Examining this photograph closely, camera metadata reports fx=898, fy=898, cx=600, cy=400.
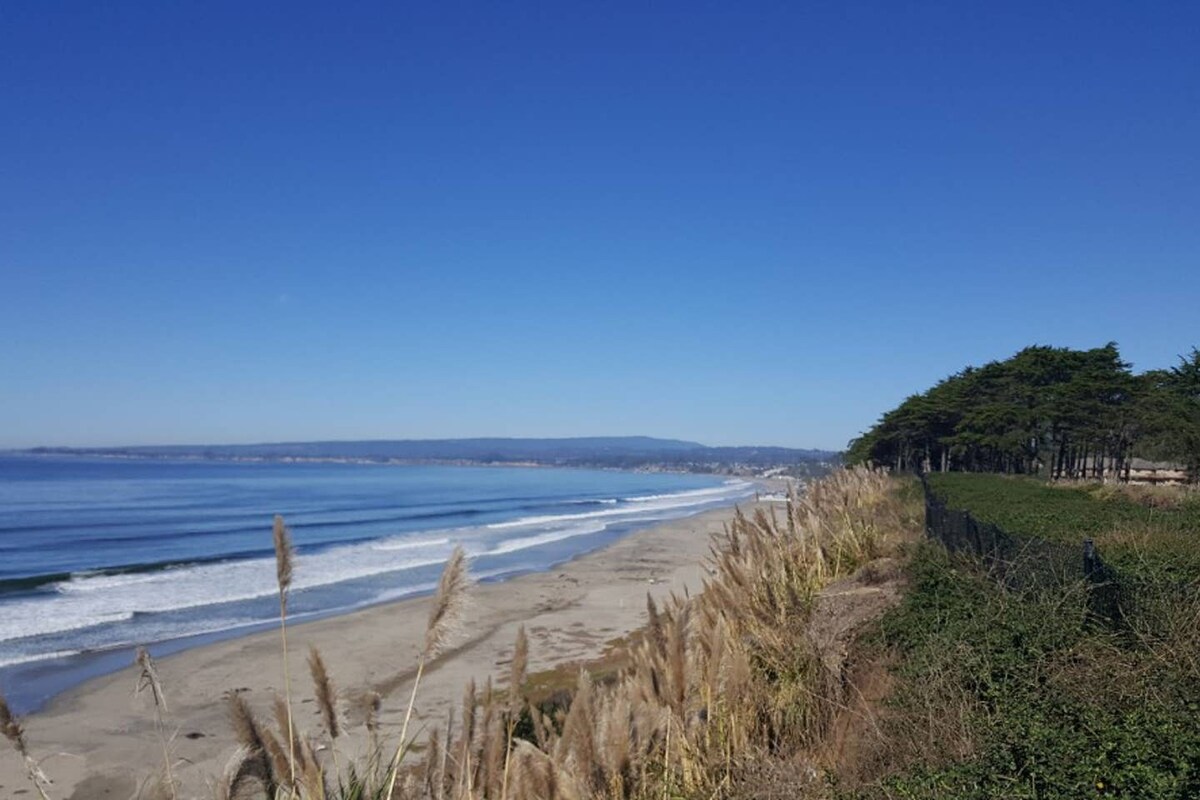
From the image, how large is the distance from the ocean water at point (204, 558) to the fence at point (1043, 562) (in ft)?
12.3

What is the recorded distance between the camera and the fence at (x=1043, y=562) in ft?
17.1

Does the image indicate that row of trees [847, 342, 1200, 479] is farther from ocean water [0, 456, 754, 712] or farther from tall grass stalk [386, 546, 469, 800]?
tall grass stalk [386, 546, 469, 800]

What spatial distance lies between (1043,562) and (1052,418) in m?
32.0

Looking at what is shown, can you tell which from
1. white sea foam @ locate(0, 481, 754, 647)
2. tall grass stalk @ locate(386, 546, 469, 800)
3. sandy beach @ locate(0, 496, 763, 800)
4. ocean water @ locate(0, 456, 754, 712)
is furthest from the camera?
white sea foam @ locate(0, 481, 754, 647)

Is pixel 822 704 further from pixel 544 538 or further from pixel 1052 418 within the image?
pixel 1052 418

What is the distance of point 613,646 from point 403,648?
332 cm

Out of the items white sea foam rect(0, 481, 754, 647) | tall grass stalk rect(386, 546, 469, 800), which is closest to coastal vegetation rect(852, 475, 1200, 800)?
tall grass stalk rect(386, 546, 469, 800)

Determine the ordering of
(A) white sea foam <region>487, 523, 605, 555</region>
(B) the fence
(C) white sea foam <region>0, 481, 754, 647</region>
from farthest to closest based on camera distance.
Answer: (A) white sea foam <region>487, 523, 605, 555</region> < (C) white sea foam <region>0, 481, 754, 647</region> < (B) the fence

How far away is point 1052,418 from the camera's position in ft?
114

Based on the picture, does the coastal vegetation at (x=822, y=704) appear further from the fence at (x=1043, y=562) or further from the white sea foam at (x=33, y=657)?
the white sea foam at (x=33, y=657)

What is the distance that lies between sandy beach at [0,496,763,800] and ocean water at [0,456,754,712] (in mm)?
968

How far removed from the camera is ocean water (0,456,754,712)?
14938 mm

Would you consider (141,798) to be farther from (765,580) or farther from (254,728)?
(765,580)

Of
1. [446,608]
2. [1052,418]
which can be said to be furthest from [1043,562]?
[1052,418]
